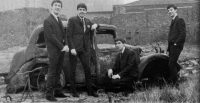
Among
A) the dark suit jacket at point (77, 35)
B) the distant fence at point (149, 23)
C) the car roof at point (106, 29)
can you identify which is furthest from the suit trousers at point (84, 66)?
the distant fence at point (149, 23)

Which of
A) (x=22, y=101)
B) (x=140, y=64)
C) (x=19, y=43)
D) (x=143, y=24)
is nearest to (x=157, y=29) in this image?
(x=143, y=24)

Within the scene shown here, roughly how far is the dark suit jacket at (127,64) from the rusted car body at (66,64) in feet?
1.12

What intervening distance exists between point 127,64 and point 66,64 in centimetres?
126

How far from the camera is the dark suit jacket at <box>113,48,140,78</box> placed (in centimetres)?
589

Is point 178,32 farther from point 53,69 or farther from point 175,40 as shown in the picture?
point 53,69

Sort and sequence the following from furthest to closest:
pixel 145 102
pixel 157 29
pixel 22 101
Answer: pixel 157 29
pixel 22 101
pixel 145 102

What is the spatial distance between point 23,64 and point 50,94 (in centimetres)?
125

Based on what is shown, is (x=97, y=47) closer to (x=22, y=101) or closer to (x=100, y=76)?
(x=100, y=76)

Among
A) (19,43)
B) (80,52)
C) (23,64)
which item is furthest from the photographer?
(19,43)

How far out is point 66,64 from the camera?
6234 millimetres

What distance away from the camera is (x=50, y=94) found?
5535 millimetres

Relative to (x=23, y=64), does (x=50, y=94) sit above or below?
below

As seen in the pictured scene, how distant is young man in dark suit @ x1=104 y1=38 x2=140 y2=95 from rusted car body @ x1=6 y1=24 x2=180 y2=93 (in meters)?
0.33

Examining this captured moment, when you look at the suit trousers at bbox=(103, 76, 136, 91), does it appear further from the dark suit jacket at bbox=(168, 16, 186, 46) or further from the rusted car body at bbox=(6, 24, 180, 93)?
the dark suit jacket at bbox=(168, 16, 186, 46)
